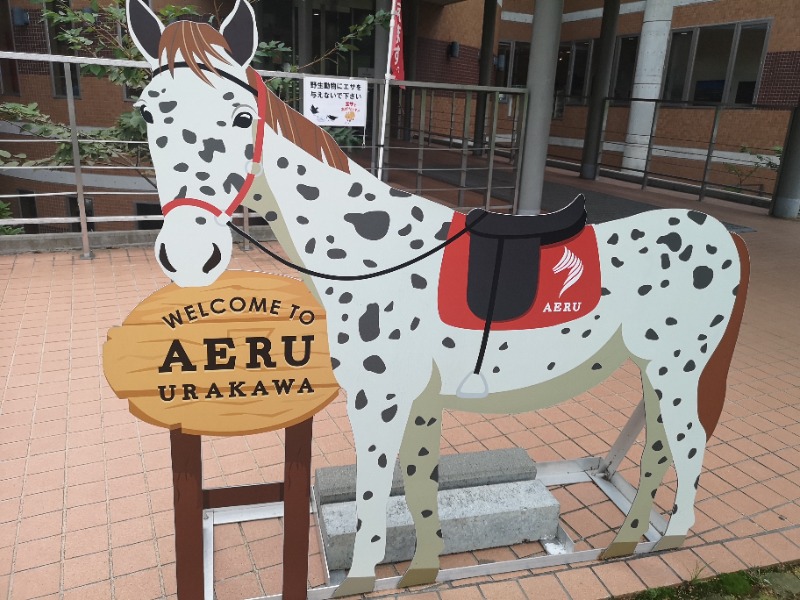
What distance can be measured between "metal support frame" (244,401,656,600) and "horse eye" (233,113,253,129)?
6.33ft

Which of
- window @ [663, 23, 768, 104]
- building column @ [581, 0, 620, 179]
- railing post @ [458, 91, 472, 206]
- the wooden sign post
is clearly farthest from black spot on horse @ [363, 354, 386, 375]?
window @ [663, 23, 768, 104]

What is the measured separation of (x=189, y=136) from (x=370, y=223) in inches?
27.0

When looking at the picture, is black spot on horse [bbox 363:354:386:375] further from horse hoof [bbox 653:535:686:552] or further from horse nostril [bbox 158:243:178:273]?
horse hoof [bbox 653:535:686:552]

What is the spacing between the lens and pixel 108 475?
3361 millimetres

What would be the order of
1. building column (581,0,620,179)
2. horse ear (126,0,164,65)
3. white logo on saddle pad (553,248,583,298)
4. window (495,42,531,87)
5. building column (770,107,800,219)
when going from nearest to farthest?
horse ear (126,0,164,65)
white logo on saddle pad (553,248,583,298)
building column (770,107,800,219)
building column (581,0,620,179)
window (495,42,531,87)

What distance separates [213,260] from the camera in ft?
6.72

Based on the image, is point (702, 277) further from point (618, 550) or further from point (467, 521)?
point (467, 521)

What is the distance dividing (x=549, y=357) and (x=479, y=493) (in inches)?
38.3

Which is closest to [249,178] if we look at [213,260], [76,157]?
[213,260]

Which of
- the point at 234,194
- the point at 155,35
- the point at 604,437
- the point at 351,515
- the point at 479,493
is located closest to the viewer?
the point at 155,35

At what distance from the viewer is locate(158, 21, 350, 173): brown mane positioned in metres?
1.90

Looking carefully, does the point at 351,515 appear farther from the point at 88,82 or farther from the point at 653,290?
the point at 88,82

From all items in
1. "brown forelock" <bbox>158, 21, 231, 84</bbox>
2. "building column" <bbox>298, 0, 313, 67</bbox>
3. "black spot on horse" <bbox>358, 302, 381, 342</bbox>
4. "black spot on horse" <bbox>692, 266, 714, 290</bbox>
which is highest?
"building column" <bbox>298, 0, 313, 67</bbox>

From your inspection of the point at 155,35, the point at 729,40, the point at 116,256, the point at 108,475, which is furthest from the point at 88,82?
the point at 729,40
